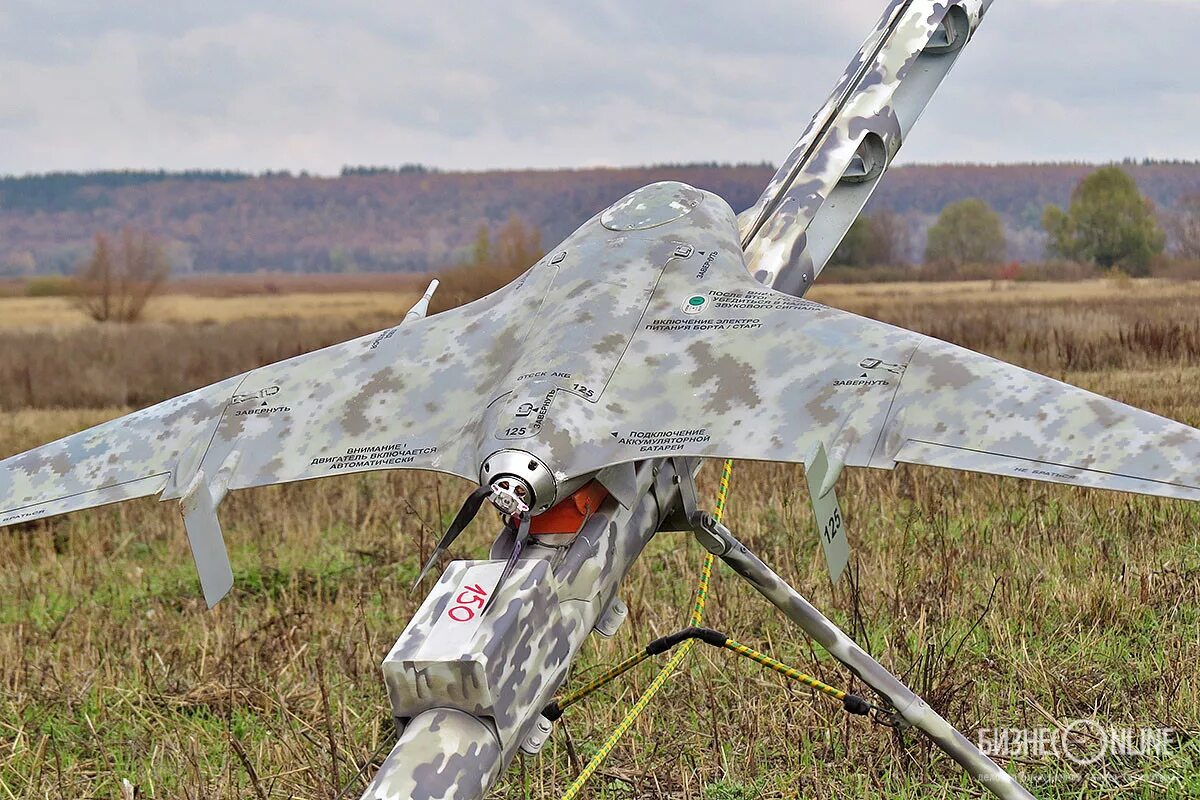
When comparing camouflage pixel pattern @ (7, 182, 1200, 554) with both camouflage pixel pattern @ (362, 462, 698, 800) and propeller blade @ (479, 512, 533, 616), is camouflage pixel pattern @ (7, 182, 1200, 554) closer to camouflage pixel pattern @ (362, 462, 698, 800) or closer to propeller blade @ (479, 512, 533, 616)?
propeller blade @ (479, 512, 533, 616)

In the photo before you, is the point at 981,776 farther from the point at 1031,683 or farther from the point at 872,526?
the point at 872,526

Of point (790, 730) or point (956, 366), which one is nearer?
point (956, 366)

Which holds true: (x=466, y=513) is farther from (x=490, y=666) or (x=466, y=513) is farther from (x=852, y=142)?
(x=852, y=142)

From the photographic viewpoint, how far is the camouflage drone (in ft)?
10.4

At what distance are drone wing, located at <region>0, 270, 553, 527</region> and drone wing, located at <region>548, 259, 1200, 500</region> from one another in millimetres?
524

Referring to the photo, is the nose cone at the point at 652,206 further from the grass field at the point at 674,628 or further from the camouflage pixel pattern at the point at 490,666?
the grass field at the point at 674,628

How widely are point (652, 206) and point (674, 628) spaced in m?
3.46

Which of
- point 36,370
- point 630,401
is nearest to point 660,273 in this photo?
point 630,401

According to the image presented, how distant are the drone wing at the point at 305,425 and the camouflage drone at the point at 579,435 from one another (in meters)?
0.01

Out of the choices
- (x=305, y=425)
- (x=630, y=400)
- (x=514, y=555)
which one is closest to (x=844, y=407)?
(x=630, y=400)

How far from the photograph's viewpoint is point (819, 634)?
448cm

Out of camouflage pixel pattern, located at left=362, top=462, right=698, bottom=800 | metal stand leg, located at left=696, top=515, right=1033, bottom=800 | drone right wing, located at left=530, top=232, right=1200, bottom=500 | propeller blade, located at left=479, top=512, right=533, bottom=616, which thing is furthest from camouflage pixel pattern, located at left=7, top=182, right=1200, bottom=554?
metal stand leg, located at left=696, top=515, right=1033, bottom=800

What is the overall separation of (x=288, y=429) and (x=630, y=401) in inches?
46.5

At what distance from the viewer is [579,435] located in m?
3.51
